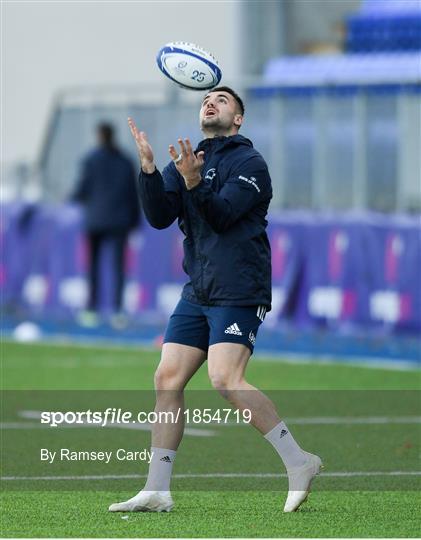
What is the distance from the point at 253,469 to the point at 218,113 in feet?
8.46

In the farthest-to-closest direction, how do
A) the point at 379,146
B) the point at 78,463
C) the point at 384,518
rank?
the point at 379,146, the point at 78,463, the point at 384,518

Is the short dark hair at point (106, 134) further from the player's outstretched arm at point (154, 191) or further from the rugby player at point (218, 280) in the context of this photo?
the player's outstretched arm at point (154, 191)

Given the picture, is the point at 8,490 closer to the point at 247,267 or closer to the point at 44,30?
the point at 247,267

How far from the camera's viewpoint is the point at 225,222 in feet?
29.7

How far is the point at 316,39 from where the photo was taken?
1191 inches

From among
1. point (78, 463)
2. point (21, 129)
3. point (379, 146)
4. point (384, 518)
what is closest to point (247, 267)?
point (384, 518)

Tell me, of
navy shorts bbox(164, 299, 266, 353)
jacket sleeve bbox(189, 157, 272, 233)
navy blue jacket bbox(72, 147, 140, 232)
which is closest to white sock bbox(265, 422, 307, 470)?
navy shorts bbox(164, 299, 266, 353)

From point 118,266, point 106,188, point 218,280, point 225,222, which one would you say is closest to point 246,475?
point 218,280

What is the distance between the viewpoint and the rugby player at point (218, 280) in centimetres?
906

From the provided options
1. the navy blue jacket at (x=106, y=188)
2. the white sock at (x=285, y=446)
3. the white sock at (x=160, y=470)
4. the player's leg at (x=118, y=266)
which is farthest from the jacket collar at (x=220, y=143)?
the navy blue jacket at (x=106, y=188)

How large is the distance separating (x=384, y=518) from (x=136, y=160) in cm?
1462

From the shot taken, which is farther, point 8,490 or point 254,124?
point 254,124

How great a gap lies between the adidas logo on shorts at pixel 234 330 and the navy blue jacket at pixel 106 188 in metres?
12.0
